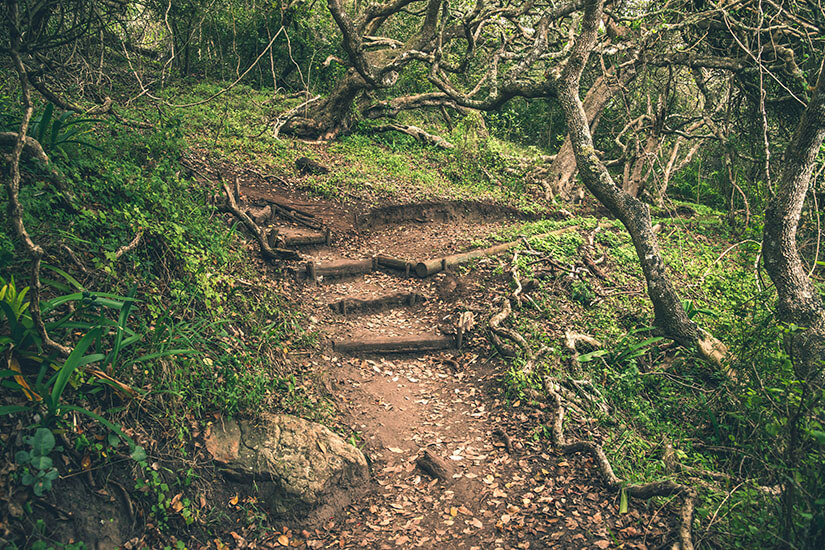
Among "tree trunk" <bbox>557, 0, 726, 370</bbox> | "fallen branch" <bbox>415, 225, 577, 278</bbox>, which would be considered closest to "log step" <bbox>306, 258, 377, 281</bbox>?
"fallen branch" <bbox>415, 225, 577, 278</bbox>

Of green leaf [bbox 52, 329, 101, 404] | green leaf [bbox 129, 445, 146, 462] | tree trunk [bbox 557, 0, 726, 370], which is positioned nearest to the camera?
green leaf [bbox 52, 329, 101, 404]

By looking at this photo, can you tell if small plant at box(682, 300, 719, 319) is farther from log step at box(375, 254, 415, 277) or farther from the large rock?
the large rock

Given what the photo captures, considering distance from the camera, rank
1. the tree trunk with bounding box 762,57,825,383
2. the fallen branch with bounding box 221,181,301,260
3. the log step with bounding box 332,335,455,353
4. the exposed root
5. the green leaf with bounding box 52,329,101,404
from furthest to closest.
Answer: the fallen branch with bounding box 221,181,301,260 → the log step with bounding box 332,335,455,353 → the exposed root → the tree trunk with bounding box 762,57,825,383 → the green leaf with bounding box 52,329,101,404

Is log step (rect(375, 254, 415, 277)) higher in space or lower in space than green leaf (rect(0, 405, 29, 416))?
lower

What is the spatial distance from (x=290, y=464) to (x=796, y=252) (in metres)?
4.61

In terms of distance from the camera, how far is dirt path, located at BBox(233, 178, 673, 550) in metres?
3.61

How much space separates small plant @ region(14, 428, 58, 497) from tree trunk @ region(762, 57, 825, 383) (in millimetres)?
5225

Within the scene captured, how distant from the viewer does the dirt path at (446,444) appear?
3.61 meters

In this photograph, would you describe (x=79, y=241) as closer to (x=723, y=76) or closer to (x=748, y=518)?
(x=748, y=518)

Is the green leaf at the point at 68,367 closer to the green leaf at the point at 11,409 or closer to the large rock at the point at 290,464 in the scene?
the green leaf at the point at 11,409

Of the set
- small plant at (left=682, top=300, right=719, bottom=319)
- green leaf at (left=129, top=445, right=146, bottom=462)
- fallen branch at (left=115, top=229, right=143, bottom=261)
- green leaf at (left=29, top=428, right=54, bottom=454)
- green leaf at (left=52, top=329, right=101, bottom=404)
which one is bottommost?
green leaf at (left=129, top=445, right=146, bottom=462)

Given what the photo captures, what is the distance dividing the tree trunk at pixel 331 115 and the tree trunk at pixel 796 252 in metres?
8.33

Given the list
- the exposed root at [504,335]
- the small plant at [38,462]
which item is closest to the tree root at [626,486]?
the exposed root at [504,335]

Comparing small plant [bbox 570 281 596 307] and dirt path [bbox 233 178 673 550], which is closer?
dirt path [bbox 233 178 673 550]
